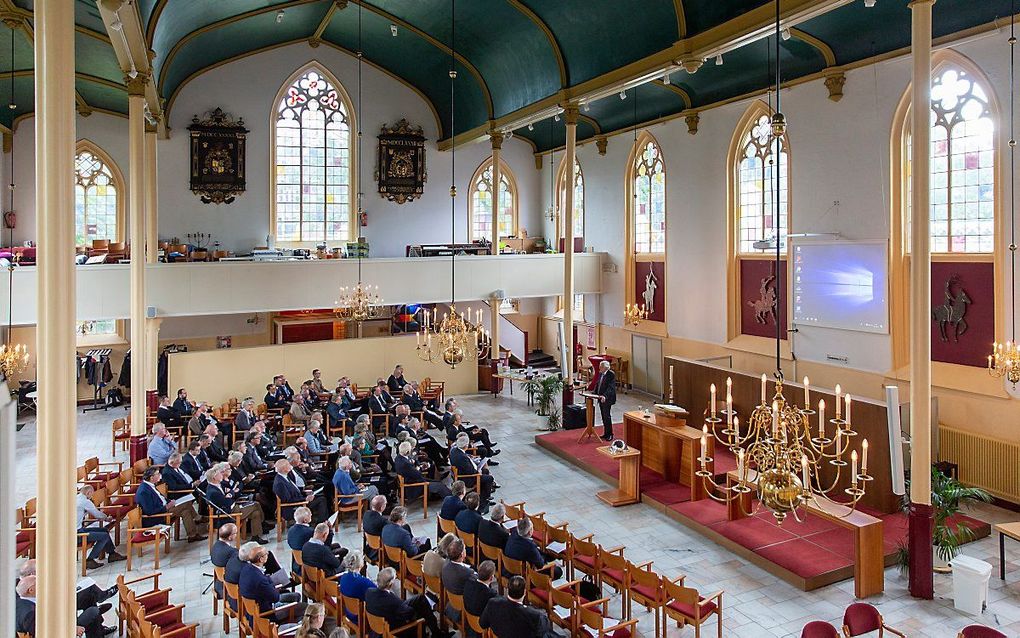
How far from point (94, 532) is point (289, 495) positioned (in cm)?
244

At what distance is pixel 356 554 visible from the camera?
7422 millimetres

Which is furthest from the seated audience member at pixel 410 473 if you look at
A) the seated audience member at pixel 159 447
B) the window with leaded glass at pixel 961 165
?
the window with leaded glass at pixel 961 165

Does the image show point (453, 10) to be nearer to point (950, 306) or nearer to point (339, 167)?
point (339, 167)

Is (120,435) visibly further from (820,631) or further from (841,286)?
(841,286)

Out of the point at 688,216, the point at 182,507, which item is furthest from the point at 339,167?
the point at 182,507

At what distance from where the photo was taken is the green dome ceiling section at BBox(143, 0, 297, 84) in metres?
13.4

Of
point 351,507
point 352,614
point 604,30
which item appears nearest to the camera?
point 352,614

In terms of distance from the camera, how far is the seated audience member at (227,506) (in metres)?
9.97

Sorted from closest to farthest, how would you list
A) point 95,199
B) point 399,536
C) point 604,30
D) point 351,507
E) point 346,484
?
point 399,536
point 351,507
point 346,484
point 604,30
point 95,199

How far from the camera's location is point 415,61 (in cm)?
2069

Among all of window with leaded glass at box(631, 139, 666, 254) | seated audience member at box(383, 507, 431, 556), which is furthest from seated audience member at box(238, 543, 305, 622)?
window with leaded glass at box(631, 139, 666, 254)

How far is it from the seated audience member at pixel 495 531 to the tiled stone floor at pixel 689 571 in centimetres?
148

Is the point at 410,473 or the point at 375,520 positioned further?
the point at 410,473

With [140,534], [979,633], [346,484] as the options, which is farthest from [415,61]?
[979,633]
